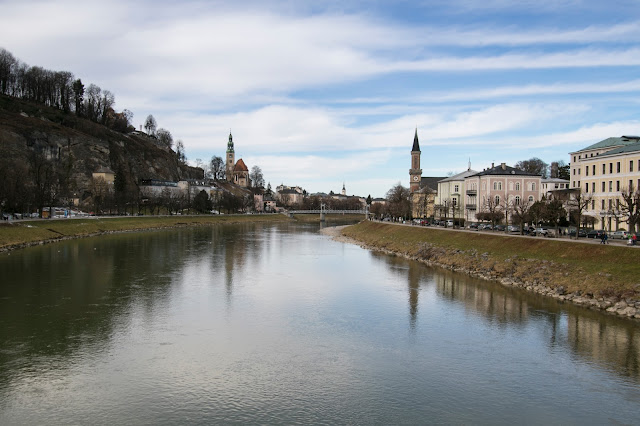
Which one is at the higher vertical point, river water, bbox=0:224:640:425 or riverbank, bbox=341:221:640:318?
riverbank, bbox=341:221:640:318

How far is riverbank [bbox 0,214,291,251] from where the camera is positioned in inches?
2020

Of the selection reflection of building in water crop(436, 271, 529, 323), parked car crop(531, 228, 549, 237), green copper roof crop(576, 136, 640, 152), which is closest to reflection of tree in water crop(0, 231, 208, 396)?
reflection of building in water crop(436, 271, 529, 323)

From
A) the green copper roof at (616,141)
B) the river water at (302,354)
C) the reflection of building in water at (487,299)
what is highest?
the green copper roof at (616,141)

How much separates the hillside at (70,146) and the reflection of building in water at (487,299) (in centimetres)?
6736

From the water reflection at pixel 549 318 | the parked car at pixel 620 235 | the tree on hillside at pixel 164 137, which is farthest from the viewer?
the tree on hillside at pixel 164 137

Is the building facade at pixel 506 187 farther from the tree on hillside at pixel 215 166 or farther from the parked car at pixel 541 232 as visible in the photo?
the tree on hillside at pixel 215 166

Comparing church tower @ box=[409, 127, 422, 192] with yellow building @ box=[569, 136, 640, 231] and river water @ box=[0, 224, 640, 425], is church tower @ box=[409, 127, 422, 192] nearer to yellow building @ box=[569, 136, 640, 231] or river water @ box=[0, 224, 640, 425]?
yellow building @ box=[569, 136, 640, 231]

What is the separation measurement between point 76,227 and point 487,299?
185 ft

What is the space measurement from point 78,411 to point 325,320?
1205cm

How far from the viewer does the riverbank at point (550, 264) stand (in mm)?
25359

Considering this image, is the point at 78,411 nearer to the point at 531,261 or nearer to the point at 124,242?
the point at 531,261

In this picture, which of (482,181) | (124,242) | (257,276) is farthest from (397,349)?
(482,181)

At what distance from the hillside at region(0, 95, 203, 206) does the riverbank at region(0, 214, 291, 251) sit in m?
14.0

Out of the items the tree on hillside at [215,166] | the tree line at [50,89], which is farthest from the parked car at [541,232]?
the tree on hillside at [215,166]
